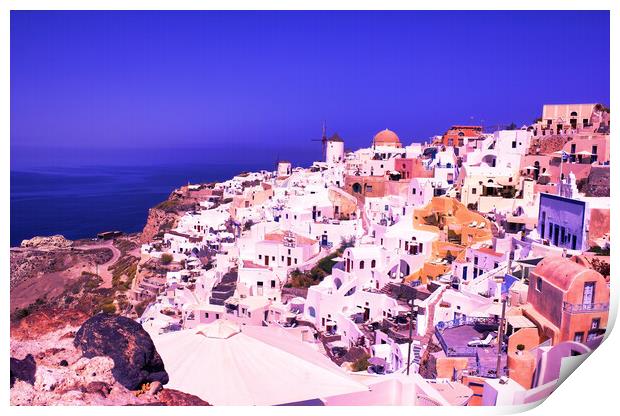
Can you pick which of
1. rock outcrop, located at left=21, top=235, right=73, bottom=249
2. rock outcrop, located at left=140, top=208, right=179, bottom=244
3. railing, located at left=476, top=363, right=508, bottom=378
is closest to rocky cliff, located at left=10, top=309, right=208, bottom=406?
railing, located at left=476, top=363, right=508, bottom=378

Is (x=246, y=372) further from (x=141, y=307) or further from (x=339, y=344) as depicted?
(x=141, y=307)

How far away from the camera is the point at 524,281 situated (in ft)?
20.9

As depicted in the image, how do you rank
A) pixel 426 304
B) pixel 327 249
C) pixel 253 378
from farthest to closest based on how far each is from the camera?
pixel 327 249 < pixel 426 304 < pixel 253 378

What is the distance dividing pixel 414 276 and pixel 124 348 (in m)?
5.32

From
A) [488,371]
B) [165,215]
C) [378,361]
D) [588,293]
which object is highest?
[588,293]

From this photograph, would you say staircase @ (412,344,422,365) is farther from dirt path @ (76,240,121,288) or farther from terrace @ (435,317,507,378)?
dirt path @ (76,240,121,288)

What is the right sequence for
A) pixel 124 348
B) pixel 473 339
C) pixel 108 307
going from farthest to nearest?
pixel 108 307 → pixel 473 339 → pixel 124 348

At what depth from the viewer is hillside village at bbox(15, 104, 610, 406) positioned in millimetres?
4758

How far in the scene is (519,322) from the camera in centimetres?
543

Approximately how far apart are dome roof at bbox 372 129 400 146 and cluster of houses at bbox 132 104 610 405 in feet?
5.11

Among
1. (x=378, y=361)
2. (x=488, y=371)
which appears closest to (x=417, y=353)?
(x=378, y=361)
